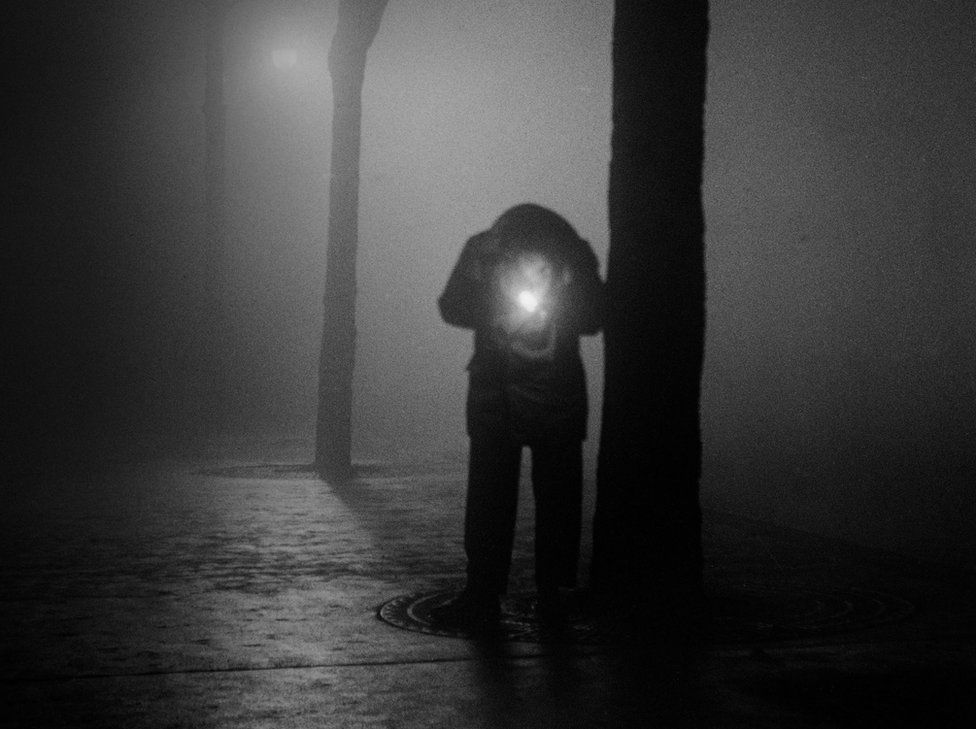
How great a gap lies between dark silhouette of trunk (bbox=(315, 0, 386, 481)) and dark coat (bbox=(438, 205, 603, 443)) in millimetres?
9039

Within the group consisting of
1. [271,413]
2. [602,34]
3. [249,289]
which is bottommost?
[271,413]

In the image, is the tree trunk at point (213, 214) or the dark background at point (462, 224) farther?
the tree trunk at point (213, 214)

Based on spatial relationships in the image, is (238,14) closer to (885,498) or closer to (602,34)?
(602,34)

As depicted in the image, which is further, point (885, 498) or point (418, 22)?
point (418, 22)

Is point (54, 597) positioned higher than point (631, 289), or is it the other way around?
point (631, 289)

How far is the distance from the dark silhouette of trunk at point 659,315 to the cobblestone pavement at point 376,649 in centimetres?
47

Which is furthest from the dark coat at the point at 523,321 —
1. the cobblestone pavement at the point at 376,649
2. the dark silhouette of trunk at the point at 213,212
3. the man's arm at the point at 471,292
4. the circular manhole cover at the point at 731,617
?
the dark silhouette of trunk at the point at 213,212

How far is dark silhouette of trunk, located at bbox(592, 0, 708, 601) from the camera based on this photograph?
5973 millimetres

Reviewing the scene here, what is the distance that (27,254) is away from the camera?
80.6 ft

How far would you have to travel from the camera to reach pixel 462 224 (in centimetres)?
2070

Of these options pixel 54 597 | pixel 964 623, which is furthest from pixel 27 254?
pixel 964 623

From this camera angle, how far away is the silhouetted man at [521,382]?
595cm

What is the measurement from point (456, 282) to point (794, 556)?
3068mm

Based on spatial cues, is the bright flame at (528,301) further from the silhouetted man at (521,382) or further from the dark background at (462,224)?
the dark background at (462,224)
